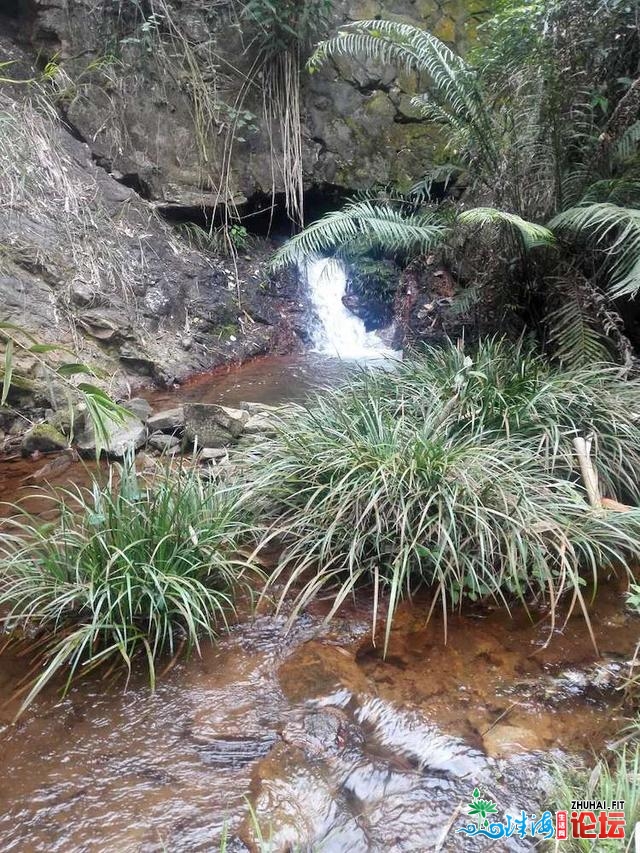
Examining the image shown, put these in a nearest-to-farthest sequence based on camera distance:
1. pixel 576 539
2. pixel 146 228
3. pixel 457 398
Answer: pixel 576 539, pixel 457 398, pixel 146 228

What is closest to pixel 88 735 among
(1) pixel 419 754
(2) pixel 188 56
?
(1) pixel 419 754

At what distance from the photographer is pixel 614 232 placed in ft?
11.6

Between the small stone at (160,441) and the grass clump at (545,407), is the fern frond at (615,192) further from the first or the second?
the small stone at (160,441)

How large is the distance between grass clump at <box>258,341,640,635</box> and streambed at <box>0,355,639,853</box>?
0.49 feet

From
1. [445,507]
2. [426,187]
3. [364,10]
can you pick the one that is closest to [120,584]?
[445,507]

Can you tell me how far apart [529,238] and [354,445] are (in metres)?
1.96

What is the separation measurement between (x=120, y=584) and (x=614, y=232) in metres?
3.45

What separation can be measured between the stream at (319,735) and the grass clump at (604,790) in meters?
0.07

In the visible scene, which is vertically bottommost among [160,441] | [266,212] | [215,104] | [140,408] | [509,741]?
[509,741]

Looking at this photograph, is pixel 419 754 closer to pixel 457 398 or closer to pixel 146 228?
pixel 457 398

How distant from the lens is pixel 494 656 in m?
1.86

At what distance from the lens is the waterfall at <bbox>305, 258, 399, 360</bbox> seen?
6191mm

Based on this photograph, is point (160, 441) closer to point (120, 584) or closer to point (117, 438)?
point (117, 438)

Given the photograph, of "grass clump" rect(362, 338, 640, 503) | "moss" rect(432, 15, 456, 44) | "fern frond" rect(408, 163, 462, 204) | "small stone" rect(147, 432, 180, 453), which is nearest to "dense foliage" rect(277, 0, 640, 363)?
"grass clump" rect(362, 338, 640, 503)
